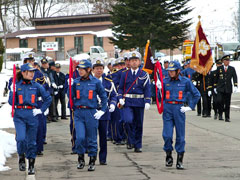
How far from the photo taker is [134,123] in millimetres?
11570

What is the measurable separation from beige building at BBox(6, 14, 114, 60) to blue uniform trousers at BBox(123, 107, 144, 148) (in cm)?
5461

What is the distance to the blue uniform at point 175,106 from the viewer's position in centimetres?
953

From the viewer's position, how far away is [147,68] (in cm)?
1209

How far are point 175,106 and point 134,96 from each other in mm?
2013

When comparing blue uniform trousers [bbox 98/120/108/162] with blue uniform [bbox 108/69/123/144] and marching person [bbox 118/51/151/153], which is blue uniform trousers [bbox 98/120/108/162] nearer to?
marching person [bbox 118/51/151/153]

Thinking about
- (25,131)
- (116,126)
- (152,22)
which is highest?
(152,22)

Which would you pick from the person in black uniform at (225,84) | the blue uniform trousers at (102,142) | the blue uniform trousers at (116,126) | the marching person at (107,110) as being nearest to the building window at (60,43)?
the person in black uniform at (225,84)

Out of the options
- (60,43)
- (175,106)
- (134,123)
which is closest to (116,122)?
(134,123)

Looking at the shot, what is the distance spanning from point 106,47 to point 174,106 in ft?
201

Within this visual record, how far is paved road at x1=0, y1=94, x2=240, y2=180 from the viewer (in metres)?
8.75

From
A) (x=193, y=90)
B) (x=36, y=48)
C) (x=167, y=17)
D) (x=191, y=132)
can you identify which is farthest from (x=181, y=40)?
(x=193, y=90)

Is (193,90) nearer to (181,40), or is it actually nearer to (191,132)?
(191,132)

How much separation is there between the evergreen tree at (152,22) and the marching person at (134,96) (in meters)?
34.0

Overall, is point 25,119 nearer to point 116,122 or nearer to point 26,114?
point 26,114
